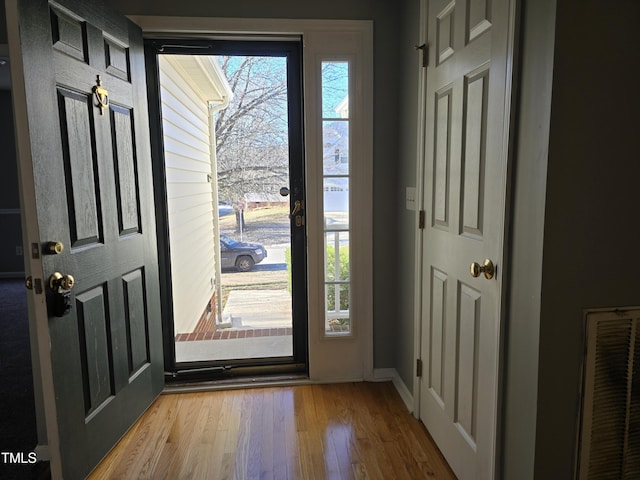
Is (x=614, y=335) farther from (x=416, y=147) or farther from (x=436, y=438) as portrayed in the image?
(x=416, y=147)

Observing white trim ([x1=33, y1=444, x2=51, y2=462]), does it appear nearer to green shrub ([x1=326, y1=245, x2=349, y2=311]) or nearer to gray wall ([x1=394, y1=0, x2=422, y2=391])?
green shrub ([x1=326, y1=245, x2=349, y2=311])

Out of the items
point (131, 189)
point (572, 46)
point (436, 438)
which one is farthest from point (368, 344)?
point (572, 46)

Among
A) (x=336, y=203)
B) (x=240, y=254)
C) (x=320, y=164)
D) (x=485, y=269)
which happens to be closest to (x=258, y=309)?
(x=240, y=254)

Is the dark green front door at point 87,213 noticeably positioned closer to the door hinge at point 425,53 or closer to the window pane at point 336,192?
the window pane at point 336,192

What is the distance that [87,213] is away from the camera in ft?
6.13

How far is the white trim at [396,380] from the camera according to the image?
2.45 metres

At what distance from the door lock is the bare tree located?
2.89 meters

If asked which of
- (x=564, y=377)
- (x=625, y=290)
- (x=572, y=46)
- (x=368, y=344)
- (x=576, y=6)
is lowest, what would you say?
(x=368, y=344)

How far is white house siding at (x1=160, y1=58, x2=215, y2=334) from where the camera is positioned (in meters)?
3.52

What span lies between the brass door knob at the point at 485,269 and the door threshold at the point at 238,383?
1568 millimetres

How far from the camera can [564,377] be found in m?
1.27

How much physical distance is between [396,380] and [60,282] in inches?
77.7

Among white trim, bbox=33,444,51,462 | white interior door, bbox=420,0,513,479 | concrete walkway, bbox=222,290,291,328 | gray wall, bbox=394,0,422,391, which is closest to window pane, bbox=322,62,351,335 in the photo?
gray wall, bbox=394,0,422,391

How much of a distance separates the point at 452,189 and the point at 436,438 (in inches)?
47.6
